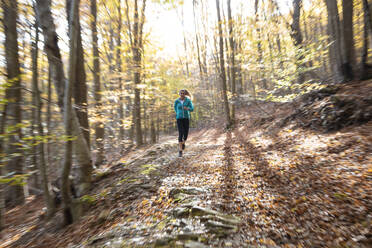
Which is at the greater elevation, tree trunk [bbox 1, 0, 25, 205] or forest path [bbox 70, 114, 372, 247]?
tree trunk [bbox 1, 0, 25, 205]

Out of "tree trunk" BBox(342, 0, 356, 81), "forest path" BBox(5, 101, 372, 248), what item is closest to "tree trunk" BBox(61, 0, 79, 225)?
"forest path" BBox(5, 101, 372, 248)

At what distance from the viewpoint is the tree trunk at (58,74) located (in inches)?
126

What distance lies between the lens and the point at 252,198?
2789 millimetres

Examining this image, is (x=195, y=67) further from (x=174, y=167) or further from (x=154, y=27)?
(x=174, y=167)

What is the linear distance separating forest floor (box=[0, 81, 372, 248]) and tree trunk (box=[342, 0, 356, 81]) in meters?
0.83

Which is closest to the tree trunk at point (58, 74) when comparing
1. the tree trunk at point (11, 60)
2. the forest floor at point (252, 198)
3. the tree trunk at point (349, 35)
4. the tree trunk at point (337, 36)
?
the forest floor at point (252, 198)

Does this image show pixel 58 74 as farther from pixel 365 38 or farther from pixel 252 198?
pixel 365 38

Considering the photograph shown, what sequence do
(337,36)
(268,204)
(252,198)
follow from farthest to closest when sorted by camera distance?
(337,36), (252,198), (268,204)

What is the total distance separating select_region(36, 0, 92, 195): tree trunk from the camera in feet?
10.5

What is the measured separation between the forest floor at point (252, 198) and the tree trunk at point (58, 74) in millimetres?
532

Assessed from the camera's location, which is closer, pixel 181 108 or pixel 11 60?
pixel 11 60

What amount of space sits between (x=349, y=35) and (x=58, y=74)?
862cm

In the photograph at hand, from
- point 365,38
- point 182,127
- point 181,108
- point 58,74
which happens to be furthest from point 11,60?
point 365,38

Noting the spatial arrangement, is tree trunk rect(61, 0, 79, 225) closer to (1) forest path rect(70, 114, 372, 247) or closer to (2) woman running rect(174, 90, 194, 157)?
(1) forest path rect(70, 114, 372, 247)
